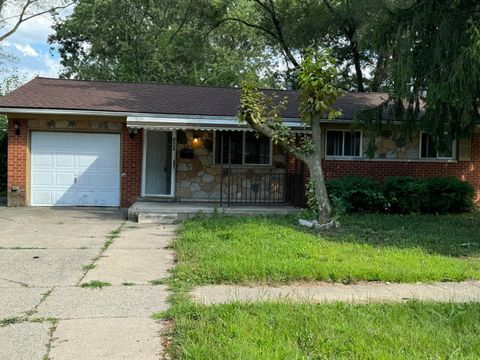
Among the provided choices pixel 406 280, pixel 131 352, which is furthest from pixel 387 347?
pixel 406 280

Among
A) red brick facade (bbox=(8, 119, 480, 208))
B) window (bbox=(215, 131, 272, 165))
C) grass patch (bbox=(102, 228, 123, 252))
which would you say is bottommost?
grass patch (bbox=(102, 228, 123, 252))

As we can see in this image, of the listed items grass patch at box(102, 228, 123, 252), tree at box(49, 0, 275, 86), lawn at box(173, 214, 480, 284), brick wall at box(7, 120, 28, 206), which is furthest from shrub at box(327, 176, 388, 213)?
tree at box(49, 0, 275, 86)

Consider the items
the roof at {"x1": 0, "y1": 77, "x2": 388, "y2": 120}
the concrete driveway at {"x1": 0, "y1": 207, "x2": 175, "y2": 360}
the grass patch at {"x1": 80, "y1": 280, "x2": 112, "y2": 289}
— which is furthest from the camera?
the roof at {"x1": 0, "y1": 77, "x2": 388, "y2": 120}

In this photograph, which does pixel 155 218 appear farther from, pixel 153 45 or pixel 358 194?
pixel 153 45

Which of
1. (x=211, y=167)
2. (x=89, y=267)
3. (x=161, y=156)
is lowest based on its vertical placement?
(x=89, y=267)

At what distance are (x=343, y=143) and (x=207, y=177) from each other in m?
4.27

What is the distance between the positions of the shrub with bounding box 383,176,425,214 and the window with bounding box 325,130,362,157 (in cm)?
181

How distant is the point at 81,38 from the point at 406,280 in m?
32.4

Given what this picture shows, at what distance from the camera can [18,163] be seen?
45.7 feet

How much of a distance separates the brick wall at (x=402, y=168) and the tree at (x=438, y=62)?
289 centimetres

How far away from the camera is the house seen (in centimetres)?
1393

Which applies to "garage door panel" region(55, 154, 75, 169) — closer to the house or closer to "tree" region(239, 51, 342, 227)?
the house

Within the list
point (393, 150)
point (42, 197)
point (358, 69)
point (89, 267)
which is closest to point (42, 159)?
point (42, 197)

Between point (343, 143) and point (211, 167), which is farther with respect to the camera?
point (343, 143)
